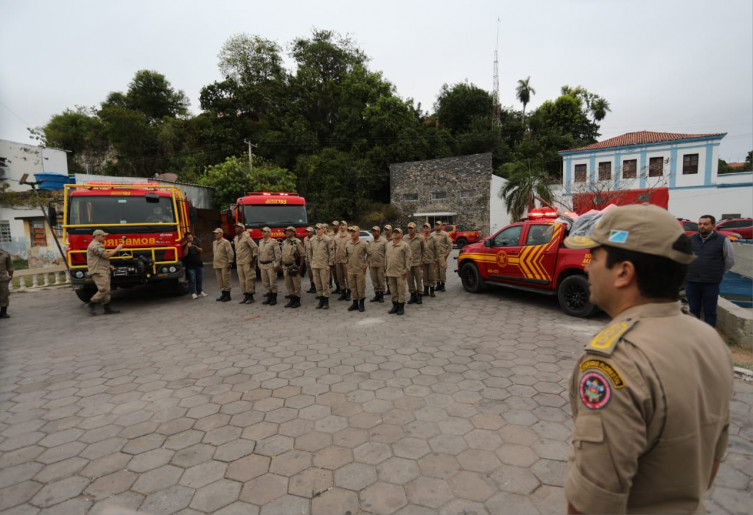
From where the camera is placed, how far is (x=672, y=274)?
1134 mm

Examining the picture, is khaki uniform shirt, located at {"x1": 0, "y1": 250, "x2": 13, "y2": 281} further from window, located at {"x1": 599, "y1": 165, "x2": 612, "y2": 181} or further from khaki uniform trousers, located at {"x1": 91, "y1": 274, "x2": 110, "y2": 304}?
window, located at {"x1": 599, "y1": 165, "x2": 612, "y2": 181}

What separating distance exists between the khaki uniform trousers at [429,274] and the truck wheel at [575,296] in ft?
9.22

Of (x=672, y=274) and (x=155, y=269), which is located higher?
(x=672, y=274)

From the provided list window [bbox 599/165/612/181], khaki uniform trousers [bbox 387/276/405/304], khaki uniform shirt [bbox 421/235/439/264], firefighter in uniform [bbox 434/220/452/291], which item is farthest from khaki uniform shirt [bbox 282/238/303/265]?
window [bbox 599/165/612/181]

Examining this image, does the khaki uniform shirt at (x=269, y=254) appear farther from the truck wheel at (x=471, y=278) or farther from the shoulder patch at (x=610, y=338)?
the shoulder patch at (x=610, y=338)

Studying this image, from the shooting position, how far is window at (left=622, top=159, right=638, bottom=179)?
2767 cm

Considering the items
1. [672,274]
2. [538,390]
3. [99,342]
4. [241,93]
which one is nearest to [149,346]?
[99,342]

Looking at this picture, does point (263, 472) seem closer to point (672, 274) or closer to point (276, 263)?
point (672, 274)

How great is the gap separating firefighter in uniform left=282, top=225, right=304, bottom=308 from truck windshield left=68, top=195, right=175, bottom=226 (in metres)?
2.75

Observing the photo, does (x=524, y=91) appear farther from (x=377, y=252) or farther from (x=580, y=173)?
(x=377, y=252)

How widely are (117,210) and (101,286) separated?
1.68 meters

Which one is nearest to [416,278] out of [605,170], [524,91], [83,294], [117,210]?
[117,210]

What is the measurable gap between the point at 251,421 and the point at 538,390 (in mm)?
2867

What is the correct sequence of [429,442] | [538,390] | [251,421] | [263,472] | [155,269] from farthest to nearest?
[155,269], [538,390], [251,421], [429,442], [263,472]
